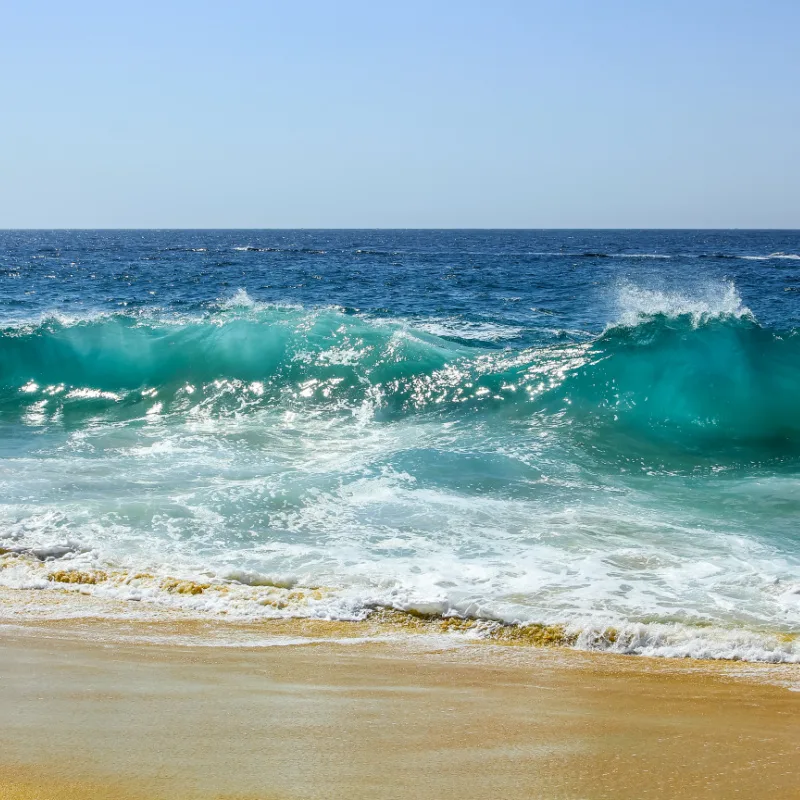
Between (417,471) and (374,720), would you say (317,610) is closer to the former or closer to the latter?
(374,720)

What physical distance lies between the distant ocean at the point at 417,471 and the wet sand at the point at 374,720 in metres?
0.48

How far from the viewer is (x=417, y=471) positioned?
756cm

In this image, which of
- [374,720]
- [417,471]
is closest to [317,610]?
[374,720]

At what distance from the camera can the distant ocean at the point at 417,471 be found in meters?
4.76

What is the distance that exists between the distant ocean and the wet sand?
0.48 m

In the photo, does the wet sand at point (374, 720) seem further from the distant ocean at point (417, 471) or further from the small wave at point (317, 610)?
the distant ocean at point (417, 471)

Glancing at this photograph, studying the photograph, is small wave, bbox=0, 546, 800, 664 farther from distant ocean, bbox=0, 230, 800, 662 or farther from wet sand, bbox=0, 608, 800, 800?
wet sand, bbox=0, 608, 800, 800

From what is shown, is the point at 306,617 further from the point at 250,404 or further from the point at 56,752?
the point at 250,404

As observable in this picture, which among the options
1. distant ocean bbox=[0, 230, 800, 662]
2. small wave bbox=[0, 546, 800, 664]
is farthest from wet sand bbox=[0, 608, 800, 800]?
distant ocean bbox=[0, 230, 800, 662]

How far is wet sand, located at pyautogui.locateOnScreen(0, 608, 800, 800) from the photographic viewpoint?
268 centimetres

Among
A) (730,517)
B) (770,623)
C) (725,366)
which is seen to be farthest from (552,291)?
(770,623)

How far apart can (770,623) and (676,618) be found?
506 millimetres

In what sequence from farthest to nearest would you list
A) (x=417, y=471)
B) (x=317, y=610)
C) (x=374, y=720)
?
(x=417, y=471) → (x=317, y=610) → (x=374, y=720)

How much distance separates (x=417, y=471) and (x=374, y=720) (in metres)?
4.43
